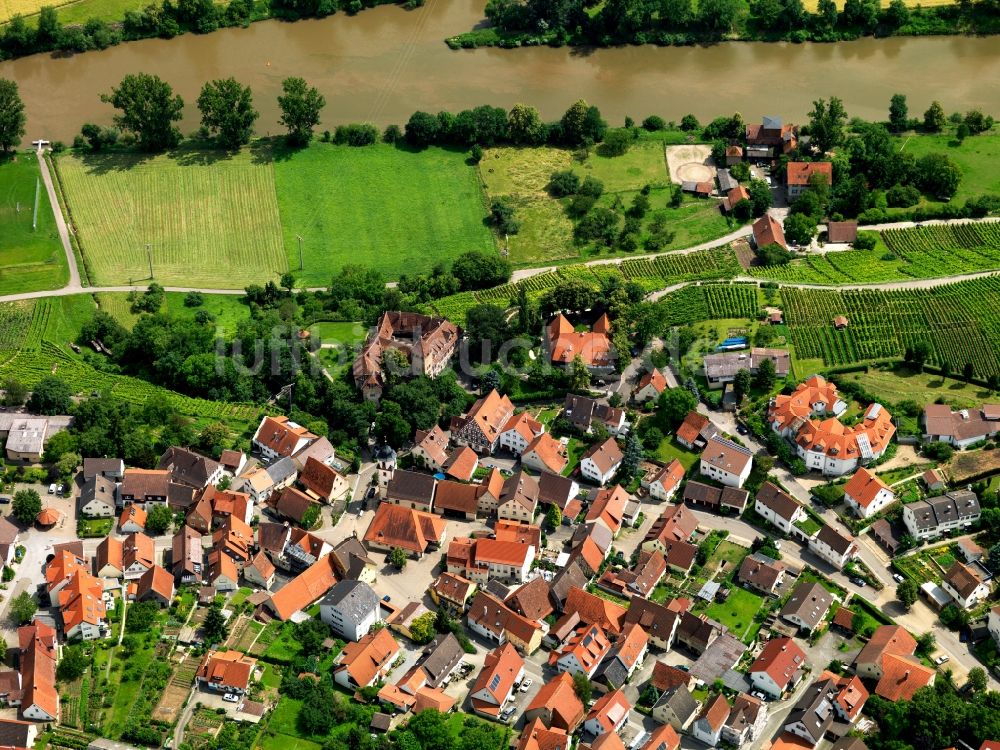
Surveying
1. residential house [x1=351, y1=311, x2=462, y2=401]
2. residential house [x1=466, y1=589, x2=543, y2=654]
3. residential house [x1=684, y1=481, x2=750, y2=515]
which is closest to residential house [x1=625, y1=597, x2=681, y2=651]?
residential house [x1=466, y1=589, x2=543, y2=654]

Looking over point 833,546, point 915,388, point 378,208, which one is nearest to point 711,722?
point 833,546

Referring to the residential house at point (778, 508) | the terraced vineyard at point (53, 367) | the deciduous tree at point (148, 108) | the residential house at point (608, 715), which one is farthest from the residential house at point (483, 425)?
the deciduous tree at point (148, 108)

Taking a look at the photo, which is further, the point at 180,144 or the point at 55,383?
the point at 180,144

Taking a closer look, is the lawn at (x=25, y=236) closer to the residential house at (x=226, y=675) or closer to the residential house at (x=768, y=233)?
the residential house at (x=226, y=675)

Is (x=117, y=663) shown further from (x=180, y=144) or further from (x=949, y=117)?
(x=949, y=117)

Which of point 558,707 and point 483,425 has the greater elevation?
point 483,425

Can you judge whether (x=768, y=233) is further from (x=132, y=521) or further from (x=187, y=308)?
(x=132, y=521)

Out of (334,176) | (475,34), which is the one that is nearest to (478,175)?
(334,176)
